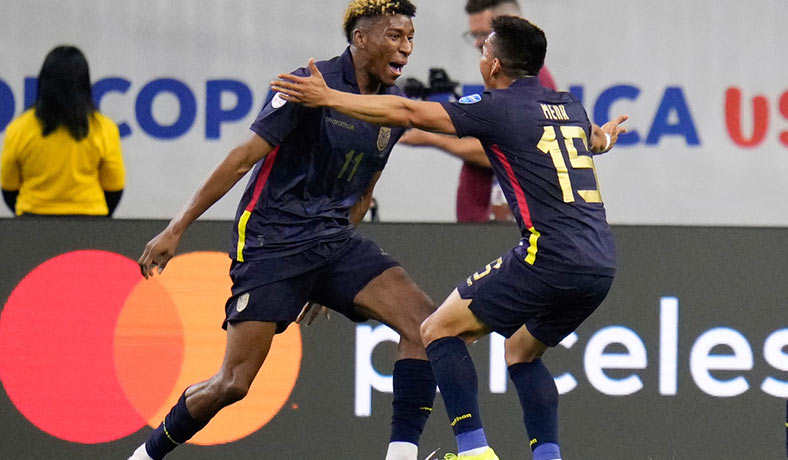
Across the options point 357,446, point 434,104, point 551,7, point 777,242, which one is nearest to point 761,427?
point 777,242

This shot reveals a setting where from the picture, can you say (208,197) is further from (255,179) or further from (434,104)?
(434,104)

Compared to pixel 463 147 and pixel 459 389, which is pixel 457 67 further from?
pixel 459 389

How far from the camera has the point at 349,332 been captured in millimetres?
6586

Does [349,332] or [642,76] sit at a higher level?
[642,76]

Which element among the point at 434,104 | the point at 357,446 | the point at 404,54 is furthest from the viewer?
the point at 357,446

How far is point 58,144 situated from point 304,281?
1985mm

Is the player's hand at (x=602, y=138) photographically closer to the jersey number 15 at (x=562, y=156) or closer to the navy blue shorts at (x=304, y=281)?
the jersey number 15 at (x=562, y=156)

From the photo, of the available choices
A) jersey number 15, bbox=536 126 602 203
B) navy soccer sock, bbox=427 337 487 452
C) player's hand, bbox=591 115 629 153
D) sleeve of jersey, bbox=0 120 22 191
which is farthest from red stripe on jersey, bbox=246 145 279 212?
sleeve of jersey, bbox=0 120 22 191

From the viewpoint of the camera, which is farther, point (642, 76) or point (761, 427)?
point (642, 76)

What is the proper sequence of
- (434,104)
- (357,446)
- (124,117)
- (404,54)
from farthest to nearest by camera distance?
(124,117)
(357,446)
(404,54)
(434,104)

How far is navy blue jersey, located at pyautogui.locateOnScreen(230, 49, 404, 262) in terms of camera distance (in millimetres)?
5441

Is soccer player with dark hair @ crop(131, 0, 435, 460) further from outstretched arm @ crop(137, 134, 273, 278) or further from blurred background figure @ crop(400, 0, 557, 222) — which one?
blurred background figure @ crop(400, 0, 557, 222)

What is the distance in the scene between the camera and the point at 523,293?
203 inches

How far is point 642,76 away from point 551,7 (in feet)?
2.31
